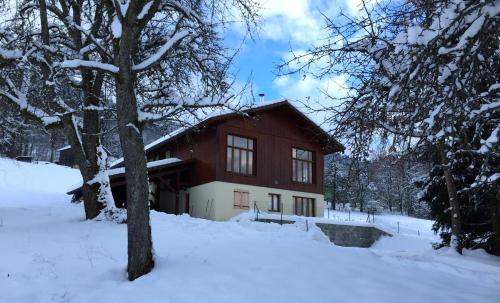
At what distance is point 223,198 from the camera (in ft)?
77.9

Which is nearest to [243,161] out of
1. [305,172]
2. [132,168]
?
[305,172]

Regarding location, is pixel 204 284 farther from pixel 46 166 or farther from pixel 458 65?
pixel 46 166

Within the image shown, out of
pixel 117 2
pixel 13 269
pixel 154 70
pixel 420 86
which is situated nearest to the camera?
pixel 420 86

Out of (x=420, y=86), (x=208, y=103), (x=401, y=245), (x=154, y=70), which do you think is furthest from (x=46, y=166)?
(x=420, y=86)

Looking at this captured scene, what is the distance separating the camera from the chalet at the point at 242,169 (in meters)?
23.9

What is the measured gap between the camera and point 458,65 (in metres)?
4.70

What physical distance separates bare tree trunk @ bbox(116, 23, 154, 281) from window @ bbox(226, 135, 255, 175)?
55.8 ft

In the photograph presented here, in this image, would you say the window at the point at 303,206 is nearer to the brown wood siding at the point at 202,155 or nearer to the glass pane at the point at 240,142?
the glass pane at the point at 240,142

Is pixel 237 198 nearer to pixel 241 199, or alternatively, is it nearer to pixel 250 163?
pixel 241 199

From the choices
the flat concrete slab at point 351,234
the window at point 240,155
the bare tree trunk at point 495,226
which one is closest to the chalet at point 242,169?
the window at point 240,155

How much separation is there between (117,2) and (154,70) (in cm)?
388

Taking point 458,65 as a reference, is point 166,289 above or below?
below

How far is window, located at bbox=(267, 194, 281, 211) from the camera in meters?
26.0

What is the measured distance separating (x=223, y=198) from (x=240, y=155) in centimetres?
270
